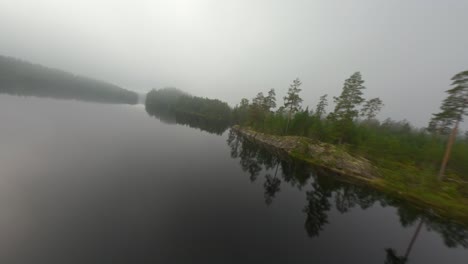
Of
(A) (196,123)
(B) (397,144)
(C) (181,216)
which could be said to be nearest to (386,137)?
(B) (397,144)

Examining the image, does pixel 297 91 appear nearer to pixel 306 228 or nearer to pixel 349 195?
pixel 349 195

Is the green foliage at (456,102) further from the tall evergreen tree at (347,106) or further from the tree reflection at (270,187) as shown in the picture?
the tree reflection at (270,187)

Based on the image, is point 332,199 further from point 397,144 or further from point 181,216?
point 397,144

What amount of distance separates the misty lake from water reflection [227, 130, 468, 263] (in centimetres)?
18

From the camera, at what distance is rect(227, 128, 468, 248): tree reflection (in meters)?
19.1

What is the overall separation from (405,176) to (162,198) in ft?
163

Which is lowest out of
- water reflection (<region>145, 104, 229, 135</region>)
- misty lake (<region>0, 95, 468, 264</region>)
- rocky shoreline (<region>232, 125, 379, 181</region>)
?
misty lake (<region>0, 95, 468, 264</region>)

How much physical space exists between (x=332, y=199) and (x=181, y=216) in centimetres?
2134

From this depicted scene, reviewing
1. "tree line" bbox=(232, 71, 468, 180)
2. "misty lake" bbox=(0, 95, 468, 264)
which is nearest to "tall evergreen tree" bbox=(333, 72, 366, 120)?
"tree line" bbox=(232, 71, 468, 180)

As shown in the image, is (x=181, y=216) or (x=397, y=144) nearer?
(x=181, y=216)

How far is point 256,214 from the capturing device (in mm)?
18438

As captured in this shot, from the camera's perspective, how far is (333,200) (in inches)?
985

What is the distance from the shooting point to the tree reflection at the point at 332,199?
19.1 metres

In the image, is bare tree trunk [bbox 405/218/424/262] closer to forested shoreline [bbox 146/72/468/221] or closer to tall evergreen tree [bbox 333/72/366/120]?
forested shoreline [bbox 146/72/468/221]
